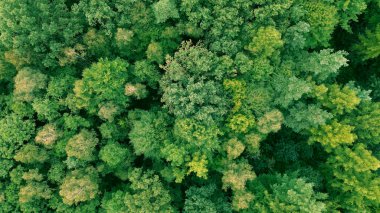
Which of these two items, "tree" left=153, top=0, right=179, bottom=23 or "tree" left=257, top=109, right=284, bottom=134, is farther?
"tree" left=257, top=109, right=284, bottom=134

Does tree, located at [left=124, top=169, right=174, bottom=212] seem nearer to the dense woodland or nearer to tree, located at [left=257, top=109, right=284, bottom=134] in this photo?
the dense woodland

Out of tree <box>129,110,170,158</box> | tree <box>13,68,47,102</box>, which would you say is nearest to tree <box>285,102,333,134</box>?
tree <box>129,110,170,158</box>

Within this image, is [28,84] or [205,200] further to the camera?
[205,200]

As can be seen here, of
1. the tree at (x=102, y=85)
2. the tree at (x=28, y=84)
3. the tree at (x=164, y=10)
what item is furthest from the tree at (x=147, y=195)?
the tree at (x=164, y=10)

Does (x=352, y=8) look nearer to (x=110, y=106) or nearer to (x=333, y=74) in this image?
(x=333, y=74)

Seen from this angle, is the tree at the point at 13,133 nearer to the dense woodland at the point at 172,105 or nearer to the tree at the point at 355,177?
the dense woodland at the point at 172,105

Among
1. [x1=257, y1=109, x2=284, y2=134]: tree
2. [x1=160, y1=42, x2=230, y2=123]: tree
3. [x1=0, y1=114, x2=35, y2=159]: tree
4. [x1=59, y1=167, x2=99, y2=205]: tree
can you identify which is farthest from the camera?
[x1=0, y1=114, x2=35, y2=159]: tree

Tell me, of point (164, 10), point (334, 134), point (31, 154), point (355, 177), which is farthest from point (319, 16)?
point (31, 154)

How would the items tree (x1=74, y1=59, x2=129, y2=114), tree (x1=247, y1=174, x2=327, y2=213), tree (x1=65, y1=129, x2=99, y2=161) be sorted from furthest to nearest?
tree (x1=74, y1=59, x2=129, y2=114), tree (x1=65, y1=129, x2=99, y2=161), tree (x1=247, y1=174, x2=327, y2=213)

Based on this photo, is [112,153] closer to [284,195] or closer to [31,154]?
[31,154]
